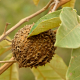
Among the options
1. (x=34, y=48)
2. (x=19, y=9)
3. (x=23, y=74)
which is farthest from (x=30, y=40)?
(x=23, y=74)

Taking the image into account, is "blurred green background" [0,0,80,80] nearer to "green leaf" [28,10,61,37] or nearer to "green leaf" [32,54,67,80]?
"green leaf" [32,54,67,80]

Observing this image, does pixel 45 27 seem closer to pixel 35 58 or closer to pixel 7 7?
pixel 35 58

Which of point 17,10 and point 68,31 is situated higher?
point 17,10

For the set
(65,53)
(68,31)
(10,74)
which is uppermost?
(68,31)

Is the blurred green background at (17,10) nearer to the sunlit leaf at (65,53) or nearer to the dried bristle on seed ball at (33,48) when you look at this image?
the sunlit leaf at (65,53)

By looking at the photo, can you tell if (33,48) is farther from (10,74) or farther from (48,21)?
(10,74)

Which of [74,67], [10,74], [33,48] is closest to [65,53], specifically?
[10,74]

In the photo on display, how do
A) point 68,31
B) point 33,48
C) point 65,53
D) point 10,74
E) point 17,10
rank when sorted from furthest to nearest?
point 65,53
point 17,10
point 10,74
point 33,48
point 68,31
